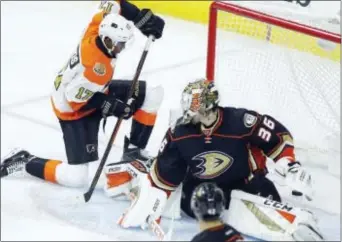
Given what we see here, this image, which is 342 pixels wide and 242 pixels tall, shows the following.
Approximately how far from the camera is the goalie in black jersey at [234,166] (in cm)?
303

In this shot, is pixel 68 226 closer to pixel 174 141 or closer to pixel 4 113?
pixel 174 141

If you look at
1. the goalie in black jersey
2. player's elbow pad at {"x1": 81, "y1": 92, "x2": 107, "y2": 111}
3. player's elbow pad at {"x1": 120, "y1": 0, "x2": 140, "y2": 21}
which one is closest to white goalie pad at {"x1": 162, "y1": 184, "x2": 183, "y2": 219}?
the goalie in black jersey

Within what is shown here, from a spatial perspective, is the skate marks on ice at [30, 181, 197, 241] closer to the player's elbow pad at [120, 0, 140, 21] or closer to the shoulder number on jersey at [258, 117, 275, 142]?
the shoulder number on jersey at [258, 117, 275, 142]

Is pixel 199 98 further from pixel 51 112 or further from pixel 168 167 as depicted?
pixel 51 112

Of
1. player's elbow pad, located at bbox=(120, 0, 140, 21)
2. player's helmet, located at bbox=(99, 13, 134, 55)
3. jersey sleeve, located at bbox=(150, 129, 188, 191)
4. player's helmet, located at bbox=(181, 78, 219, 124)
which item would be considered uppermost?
player's elbow pad, located at bbox=(120, 0, 140, 21)

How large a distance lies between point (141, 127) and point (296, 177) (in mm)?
827

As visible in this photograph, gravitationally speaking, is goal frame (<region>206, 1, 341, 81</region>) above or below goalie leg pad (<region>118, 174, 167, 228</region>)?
above

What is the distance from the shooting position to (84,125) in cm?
346

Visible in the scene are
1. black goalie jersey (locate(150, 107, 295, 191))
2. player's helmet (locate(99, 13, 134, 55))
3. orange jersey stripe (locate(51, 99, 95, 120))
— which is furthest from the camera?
orange jersey stripe (locate(51, 99, 95, 120))

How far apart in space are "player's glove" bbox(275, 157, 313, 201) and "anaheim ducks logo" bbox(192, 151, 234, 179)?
19 centimetres

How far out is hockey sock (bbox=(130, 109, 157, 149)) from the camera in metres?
3.58

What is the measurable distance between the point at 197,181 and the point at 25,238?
68 centimetres

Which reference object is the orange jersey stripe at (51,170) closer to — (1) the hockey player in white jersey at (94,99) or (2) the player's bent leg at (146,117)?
(1) the hockey player in white jersey at (94,99)

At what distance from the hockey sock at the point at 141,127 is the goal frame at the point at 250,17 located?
0.29 meters
